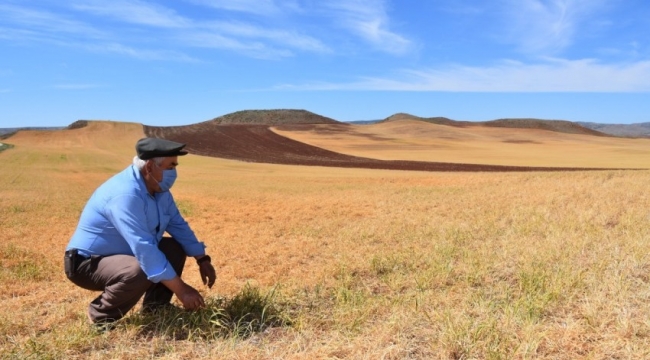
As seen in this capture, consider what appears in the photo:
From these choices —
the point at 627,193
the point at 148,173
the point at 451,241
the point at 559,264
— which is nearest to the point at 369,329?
the point at 148,173

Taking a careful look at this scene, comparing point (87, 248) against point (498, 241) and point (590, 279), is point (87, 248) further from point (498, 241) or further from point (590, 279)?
point (498, 241)

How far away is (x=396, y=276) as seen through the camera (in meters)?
6.06

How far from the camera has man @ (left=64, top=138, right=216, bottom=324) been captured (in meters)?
4.00

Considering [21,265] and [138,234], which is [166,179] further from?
[21,265]

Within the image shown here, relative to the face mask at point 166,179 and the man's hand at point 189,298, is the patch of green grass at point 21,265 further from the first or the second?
the man's hand at point 189,298

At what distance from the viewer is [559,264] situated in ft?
19.5

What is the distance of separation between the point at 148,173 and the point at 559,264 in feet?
15.9

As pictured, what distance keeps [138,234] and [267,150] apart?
46.5 meters

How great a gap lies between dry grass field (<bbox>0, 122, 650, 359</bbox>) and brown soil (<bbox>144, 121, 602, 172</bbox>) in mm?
21758

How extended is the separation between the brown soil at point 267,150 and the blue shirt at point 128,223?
101 feet

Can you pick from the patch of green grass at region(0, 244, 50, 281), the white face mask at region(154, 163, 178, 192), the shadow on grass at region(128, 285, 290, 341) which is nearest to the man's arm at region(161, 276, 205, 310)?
the shadow on grass at region(128, 285, 290, 341)

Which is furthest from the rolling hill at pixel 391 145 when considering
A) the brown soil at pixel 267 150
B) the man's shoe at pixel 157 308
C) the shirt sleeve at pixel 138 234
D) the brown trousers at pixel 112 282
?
the shirt sleeve at pixel 138 234

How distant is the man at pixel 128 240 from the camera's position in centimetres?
400

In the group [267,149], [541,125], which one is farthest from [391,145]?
[541,125]
